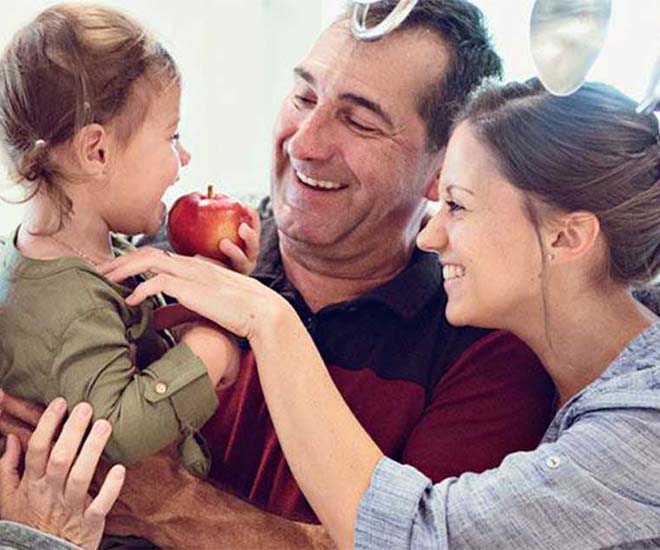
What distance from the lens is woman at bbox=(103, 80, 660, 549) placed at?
1103mm

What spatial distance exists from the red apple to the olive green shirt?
0.16m

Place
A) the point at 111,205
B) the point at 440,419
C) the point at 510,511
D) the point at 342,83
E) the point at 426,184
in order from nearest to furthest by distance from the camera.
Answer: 1. the point at 510,511
2. the point at 111,205
3. the point at 440,419
4. the point at 342,83
5. the point at 426,184

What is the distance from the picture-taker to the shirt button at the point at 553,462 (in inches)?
43.7

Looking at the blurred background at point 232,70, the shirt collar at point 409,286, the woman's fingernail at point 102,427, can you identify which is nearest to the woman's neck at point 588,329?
the shirt collar at point 409,286

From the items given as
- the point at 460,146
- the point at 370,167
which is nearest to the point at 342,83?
the point at 370,167

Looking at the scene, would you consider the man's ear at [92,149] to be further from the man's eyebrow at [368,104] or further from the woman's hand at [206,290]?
the man's eyebrow at [368,104]

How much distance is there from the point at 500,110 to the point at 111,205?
0.50 metres

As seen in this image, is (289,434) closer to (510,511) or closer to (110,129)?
(510,511)

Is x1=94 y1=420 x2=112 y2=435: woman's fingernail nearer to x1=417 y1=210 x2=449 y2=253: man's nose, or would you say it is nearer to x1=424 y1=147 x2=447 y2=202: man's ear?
x1=417 y1=210 x2=449 y2=253: man's nose

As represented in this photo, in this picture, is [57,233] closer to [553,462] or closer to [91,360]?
[91,360]

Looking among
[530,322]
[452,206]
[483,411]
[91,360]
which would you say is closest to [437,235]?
[452,206]

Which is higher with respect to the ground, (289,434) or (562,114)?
(562,114)

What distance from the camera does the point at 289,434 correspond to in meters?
1.20

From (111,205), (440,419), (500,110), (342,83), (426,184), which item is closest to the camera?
(111,205)
